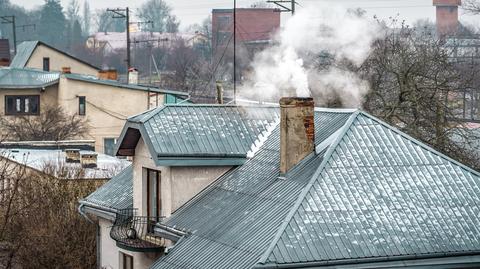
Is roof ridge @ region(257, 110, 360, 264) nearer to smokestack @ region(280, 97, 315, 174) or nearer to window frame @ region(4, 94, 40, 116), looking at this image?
smokestack @ region(280, 97, 315, 174)

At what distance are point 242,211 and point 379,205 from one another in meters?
2.33

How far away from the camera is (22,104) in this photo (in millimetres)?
61062

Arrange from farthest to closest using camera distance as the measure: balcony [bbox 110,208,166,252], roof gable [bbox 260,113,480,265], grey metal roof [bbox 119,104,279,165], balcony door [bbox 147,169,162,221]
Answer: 1. balcony door [bbox 147,169,162,221]
2. balcony [bbox 110,208,166,252]
3. grey metal roof [bbox 119,104,279,165]
4. roof gable [bbox 260,113,480,265]

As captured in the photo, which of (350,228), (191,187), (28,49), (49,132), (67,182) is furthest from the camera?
(28,49)

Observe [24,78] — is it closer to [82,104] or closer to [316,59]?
[82,104]

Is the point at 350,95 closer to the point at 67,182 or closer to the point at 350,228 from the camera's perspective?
the point at 67,182

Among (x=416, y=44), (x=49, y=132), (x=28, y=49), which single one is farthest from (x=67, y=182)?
(x=28, y=49)

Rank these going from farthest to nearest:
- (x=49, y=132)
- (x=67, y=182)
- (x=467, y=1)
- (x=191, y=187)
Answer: (x=49, y=132)
(x=467, y=1)
(x=67, y=182)
(x=191, y=187)

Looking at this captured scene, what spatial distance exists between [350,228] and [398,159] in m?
2.36

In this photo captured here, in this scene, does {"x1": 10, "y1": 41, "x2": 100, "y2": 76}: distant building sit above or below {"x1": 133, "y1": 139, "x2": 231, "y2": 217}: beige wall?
above

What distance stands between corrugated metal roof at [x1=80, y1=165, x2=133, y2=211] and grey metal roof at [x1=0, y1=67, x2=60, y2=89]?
33.1 metres

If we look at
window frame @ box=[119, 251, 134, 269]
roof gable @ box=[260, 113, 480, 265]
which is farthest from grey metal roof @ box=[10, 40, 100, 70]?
roof gable @ box=[260, 113, 480, 265]

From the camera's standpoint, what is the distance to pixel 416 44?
130 ft

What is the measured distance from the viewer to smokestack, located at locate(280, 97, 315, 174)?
68.6 ft
